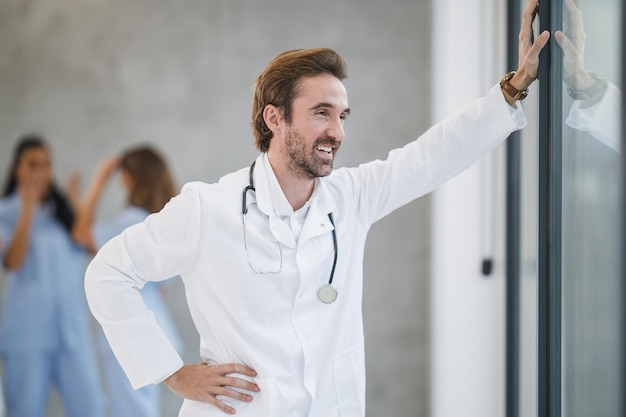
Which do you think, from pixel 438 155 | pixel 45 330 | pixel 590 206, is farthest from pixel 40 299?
pixel 590 206

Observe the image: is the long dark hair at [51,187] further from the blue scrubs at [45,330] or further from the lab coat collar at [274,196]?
the lab coat collar at [274,196]

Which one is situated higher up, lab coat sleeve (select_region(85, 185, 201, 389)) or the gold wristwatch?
the gold wristwatch

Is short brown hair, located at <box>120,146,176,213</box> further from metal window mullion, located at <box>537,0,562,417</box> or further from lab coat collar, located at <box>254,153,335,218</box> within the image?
metal window mullion, located at <box>537,0,562,417</box>

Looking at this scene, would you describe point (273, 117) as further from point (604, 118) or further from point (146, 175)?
point (146, 175)

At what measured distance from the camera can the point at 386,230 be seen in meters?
3.85

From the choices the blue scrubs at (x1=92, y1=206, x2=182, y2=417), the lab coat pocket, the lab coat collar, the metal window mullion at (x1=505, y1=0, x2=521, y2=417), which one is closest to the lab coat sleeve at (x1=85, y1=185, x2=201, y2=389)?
the lab coat collar

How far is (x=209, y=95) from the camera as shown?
3.83 meters

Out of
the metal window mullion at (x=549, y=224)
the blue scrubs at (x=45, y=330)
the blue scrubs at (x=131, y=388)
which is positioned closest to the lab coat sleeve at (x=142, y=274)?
the metal window mullion at (x=549, y=224)

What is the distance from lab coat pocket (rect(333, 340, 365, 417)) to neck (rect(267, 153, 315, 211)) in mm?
391

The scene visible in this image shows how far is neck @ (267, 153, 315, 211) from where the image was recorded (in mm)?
1872

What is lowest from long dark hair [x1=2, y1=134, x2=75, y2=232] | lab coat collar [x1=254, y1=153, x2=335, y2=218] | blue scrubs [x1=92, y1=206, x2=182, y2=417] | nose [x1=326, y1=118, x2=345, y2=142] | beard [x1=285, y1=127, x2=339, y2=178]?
blue scrubs [x1=92, y1=206, x2=182, y2=417]

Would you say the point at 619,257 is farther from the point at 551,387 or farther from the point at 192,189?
the point at 192,189

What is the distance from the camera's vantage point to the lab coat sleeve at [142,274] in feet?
5.77

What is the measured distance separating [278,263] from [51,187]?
242 cm
